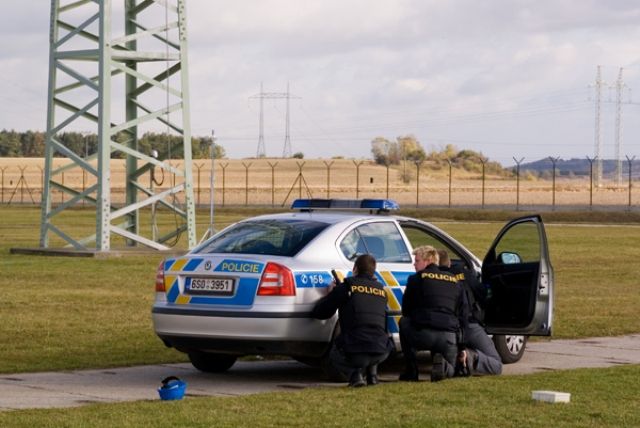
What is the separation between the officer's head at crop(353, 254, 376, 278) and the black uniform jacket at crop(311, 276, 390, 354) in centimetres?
8

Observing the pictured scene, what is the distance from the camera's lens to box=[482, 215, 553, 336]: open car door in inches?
537

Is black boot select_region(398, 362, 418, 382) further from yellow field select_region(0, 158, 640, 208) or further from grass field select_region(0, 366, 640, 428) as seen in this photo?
yellow field select_region(0, 158, 640, 208)

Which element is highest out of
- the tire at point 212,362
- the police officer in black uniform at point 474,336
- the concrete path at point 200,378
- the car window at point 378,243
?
the car window at point 378,243

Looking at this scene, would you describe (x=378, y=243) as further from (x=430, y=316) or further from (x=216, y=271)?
(x=216, y=271)

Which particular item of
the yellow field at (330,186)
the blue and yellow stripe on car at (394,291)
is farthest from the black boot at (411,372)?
the yellow field at (330,186)

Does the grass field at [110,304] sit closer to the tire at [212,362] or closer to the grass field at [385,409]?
the tire at [212,362]

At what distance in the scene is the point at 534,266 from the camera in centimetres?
1387

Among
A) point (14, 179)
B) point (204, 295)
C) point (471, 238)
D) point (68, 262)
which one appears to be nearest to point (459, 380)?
point (204, 295)

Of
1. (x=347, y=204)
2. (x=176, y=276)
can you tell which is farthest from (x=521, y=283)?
(x=176, y=276)

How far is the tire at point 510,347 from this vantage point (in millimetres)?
14336

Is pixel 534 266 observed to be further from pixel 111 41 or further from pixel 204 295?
pixel 111 41

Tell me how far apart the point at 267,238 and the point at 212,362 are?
141cm

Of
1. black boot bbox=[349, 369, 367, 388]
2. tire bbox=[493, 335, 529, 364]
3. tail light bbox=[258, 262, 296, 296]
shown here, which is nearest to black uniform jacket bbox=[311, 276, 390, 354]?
black boot bbox=[349, 369, 367, 388]

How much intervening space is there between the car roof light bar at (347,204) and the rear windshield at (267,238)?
744 mm
